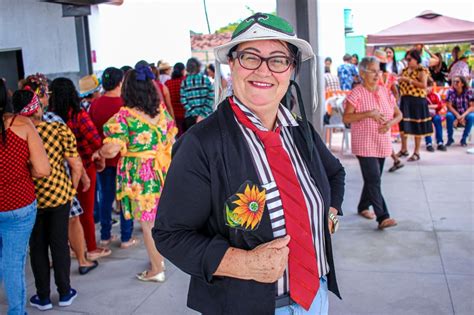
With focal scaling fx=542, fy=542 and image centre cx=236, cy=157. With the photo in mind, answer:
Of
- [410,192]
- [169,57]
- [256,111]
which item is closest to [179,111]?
[410,192]

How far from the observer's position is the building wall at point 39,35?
1205 centimetres

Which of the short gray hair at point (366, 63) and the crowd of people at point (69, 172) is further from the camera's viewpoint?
the short gray hair at point (366, 63)

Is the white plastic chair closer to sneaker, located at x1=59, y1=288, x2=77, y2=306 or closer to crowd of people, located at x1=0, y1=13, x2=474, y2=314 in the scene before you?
crowd of people, located at x1=0, y1=13, x2=474, y2=314

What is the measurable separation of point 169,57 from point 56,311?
47.3 feet

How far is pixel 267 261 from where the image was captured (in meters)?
1.69

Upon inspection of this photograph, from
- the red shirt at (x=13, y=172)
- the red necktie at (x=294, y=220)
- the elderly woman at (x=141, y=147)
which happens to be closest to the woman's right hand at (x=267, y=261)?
the red necktie at (x=294, y=220)

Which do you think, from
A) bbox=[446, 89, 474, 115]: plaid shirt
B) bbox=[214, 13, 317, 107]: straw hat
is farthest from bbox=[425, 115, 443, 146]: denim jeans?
bbox=[214, 13, 317, 107]: straw hat

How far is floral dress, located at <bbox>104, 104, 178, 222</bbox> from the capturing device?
449cm

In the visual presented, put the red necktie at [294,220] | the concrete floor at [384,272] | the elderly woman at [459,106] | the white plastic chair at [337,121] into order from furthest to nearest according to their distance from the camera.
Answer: the elderly woman at [459,106]
the white plastic chair at [337,121]
the concrete floor at [384,272]
the red necktie at [294,220]

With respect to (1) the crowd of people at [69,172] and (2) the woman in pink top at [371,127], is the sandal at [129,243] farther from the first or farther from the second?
(2) the woman in pink top at [371,127]

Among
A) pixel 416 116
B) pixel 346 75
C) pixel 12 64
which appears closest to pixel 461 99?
pixel 416 116

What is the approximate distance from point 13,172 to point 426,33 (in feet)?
39.8

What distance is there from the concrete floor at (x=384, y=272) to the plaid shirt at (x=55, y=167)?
903 millimetres

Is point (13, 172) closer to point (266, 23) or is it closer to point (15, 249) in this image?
point (15, 249)
